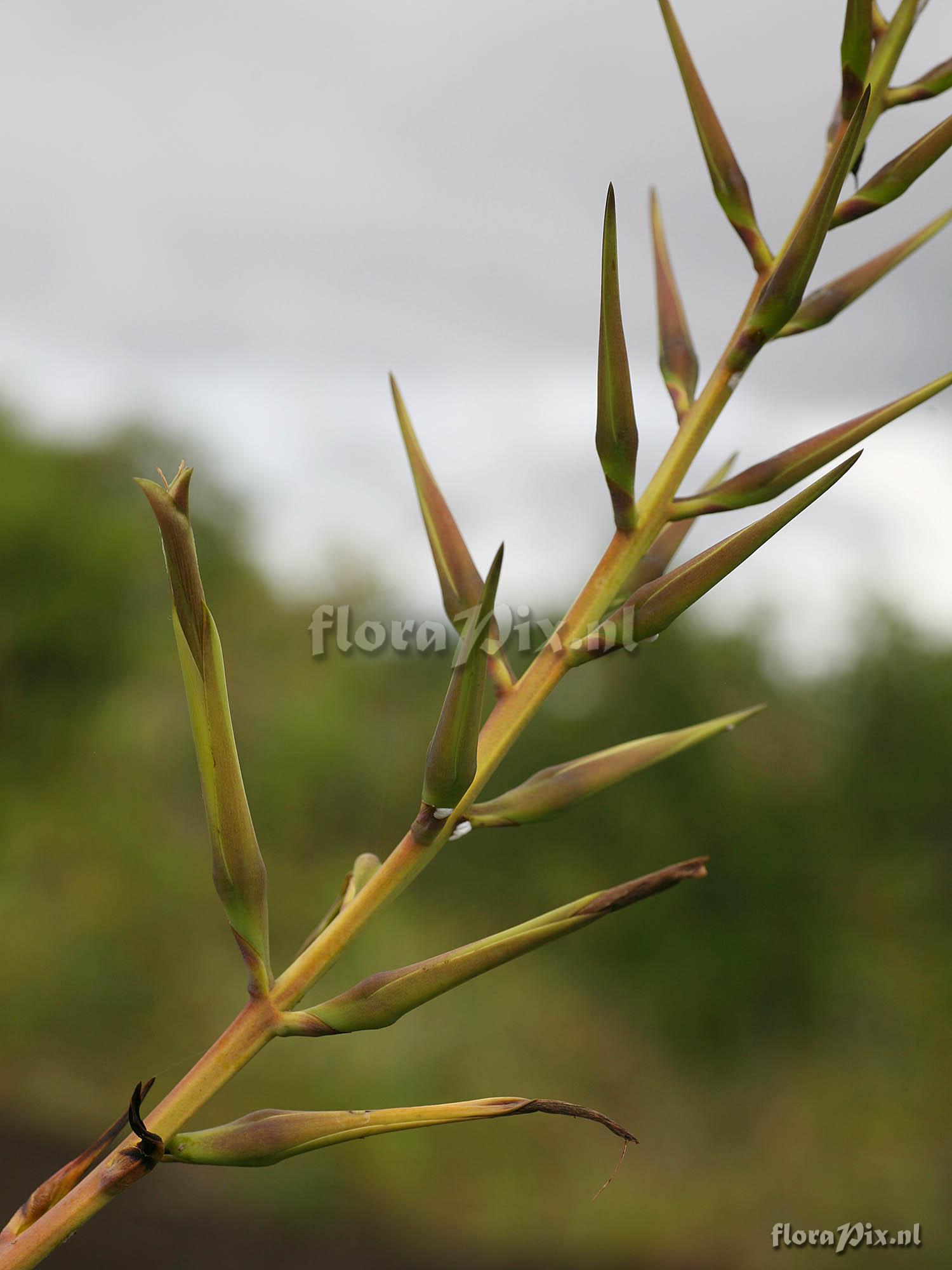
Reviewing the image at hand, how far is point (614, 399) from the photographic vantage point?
0.88 ft

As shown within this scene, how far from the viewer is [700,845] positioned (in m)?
7.18

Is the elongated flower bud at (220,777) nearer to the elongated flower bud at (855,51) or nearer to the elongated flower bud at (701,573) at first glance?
the elongated flower bud at (701,573)

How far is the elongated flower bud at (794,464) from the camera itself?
286 mm

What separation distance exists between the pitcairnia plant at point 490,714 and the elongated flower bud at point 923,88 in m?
0.03

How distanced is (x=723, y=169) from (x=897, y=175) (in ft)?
0.18

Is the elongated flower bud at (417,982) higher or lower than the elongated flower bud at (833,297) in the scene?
lower

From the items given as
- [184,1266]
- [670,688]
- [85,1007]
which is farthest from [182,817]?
[670,688]

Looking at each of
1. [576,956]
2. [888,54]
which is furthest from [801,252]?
[576,956]

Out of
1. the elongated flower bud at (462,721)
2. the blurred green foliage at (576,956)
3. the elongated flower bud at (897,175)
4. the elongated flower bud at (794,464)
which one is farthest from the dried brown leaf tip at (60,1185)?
the blurred green foliage at (576,956)

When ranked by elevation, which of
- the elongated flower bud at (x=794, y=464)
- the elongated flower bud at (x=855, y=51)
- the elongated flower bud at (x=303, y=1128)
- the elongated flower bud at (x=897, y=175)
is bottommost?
the elongated flower bud at (x=303, y=1128)

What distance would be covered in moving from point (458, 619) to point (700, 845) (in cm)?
724

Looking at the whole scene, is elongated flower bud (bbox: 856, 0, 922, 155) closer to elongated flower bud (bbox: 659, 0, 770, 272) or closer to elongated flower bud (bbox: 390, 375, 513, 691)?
elongated flower bud (bbox: 659, 0, 770, 272)

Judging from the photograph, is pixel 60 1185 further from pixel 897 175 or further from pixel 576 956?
pixel 576 956

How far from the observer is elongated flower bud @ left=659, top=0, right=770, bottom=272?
32 cm
